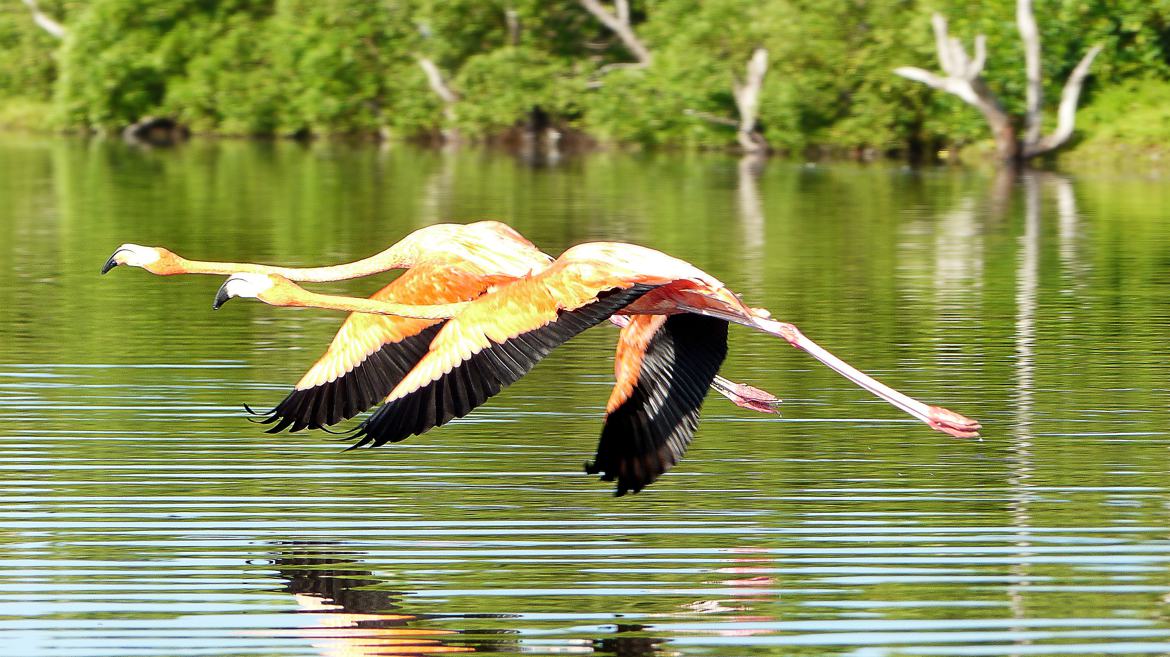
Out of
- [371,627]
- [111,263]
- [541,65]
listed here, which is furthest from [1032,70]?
[371,627]

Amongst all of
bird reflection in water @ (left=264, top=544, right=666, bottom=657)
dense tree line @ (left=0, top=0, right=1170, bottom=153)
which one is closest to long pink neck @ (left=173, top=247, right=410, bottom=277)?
bird reflection in water @ (left=264, top=544, right=666, bottom=657)

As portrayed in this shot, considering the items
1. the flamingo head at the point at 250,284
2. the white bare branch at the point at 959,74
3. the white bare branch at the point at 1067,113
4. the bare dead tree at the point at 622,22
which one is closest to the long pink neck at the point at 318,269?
the flamingo head at the point at 250,284

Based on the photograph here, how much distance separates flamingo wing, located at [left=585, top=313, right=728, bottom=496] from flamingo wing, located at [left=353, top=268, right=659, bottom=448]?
0.73 meters

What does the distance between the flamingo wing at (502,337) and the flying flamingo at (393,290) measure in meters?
0.55

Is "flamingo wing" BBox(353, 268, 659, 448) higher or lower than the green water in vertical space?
higher

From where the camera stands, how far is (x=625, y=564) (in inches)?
308

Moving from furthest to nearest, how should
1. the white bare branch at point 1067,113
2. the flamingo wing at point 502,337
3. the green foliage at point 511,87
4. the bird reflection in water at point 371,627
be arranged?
the green foliage at point 511,87 → the white bare branch at point 1067,113 → the flamingo wing at point 502,337 → the bird reflection in water at point 371,627

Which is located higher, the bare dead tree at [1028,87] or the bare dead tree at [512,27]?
the bare dead tree at [512,27]

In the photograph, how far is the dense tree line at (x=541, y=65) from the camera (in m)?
40.0

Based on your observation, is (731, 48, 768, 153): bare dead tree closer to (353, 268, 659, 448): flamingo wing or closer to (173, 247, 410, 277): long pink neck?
(173, 247, 410, 277): long pink neck

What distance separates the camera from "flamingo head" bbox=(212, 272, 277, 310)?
8.20m

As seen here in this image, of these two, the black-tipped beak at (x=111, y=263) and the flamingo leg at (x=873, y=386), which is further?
the flamingo leg at (x=873, y=386)

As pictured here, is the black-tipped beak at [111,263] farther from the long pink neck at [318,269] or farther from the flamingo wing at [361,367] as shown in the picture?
the flamingo wing at [361,367]

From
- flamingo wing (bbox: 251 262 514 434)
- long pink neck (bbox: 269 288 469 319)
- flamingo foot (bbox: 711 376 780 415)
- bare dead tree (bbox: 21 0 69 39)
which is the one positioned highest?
bare dead tree (bbox: 21 0 69 39)
